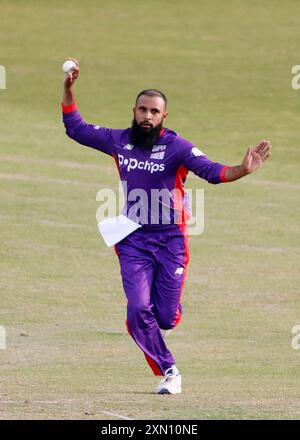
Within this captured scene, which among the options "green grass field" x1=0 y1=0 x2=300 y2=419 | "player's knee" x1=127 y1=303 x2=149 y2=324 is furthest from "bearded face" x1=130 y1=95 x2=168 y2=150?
"green grass field" x1=0 y1=0 x2=300 y2=419

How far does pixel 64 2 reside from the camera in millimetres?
36531

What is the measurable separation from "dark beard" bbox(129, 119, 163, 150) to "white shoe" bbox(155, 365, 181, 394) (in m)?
1.84

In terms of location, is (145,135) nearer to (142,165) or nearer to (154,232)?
(142,165)

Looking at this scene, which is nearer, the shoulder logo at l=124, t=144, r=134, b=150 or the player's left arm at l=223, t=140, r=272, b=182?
the player's left arm at l=223, t=140, r=272, b=182

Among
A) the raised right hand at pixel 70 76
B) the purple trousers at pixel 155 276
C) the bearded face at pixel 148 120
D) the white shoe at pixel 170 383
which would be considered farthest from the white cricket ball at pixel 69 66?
the white shoe at pixel 170 383

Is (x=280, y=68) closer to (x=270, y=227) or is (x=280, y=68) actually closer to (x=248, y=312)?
(x=270, y=227)

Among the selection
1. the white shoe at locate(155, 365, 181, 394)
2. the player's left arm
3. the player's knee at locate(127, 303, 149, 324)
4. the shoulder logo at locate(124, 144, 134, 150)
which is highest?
the shoulder logo at locate(124, 144, 134, 150)

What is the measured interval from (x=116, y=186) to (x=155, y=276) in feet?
38.7

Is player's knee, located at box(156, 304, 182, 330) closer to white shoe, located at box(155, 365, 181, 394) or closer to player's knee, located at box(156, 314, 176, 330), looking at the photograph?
player's knee, located at box(156, 314, 176, 330)

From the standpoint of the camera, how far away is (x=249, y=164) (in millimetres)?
10344

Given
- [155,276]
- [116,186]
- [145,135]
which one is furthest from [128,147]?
[116,186]

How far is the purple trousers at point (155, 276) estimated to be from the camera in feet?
36.0

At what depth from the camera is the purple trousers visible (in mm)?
10984

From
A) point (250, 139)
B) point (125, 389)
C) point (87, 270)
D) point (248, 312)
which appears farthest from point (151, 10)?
point (125, 389)
